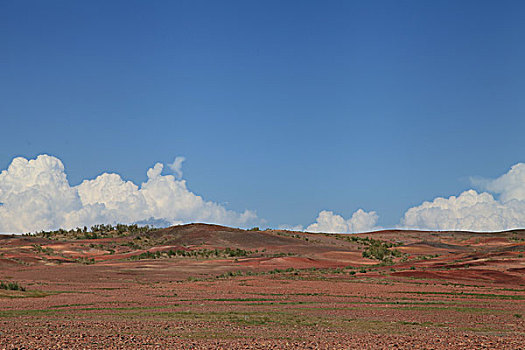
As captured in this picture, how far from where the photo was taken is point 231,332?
2167 cm

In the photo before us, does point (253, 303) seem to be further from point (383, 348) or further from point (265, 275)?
point (265, 275)

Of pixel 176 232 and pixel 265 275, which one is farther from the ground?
pixel 176 232

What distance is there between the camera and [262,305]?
32.8 metres

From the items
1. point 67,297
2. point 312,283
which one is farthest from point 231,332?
point 312,283

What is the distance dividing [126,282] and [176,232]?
68960 millimetres

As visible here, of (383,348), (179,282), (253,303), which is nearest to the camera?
(383,348)

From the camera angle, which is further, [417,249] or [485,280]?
[417,249]

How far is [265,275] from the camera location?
2283 inches

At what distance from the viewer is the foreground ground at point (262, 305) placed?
19.2 meters

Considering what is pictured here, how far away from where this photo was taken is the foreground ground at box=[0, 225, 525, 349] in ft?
63.1

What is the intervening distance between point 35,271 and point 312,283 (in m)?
30.8

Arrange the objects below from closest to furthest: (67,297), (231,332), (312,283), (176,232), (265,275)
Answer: (231,332) < (67,297) < (312,283) < (265,275) < (176,232)

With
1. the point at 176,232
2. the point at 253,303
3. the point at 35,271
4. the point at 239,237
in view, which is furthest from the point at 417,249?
the point at 253,303

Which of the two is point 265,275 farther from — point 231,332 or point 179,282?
point 231,332
